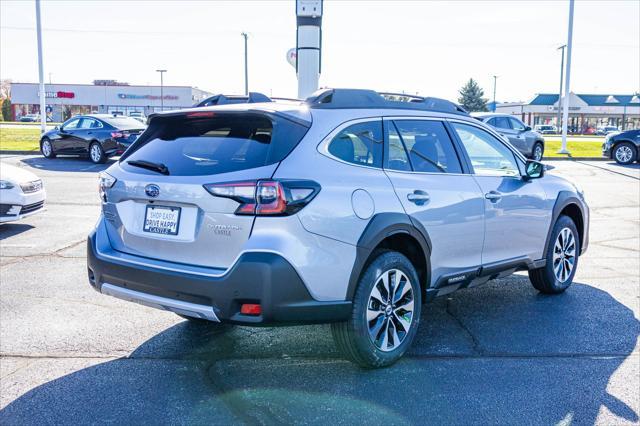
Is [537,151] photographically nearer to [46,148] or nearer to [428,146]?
[46,148]

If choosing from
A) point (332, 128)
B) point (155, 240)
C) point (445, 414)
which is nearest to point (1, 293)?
point (155, 240)

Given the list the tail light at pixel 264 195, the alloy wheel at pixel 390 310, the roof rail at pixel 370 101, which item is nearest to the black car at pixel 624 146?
the roof rail at pixel 370 101

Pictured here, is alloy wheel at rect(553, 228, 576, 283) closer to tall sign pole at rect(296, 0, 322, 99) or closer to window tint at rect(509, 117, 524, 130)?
tall sign pole at rect(296, 0, 322, 99)

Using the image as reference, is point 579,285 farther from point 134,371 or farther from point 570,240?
point 134,371

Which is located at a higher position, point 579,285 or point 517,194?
point 517,194

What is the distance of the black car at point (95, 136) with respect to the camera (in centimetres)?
1980

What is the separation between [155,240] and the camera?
382 centimetres

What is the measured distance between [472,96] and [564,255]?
85.7 m

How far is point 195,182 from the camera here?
364 centimetres

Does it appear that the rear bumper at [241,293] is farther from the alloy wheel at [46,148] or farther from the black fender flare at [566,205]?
the alloy wheel at [46,148]

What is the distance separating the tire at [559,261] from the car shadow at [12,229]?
22.8 feet

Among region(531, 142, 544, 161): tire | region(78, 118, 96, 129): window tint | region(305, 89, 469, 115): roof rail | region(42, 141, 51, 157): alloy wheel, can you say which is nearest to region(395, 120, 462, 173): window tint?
region(305, 89, 469, 115): roof rail

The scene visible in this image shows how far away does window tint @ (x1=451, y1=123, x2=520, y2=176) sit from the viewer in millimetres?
5129

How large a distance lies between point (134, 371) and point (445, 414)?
2060 millimetres
